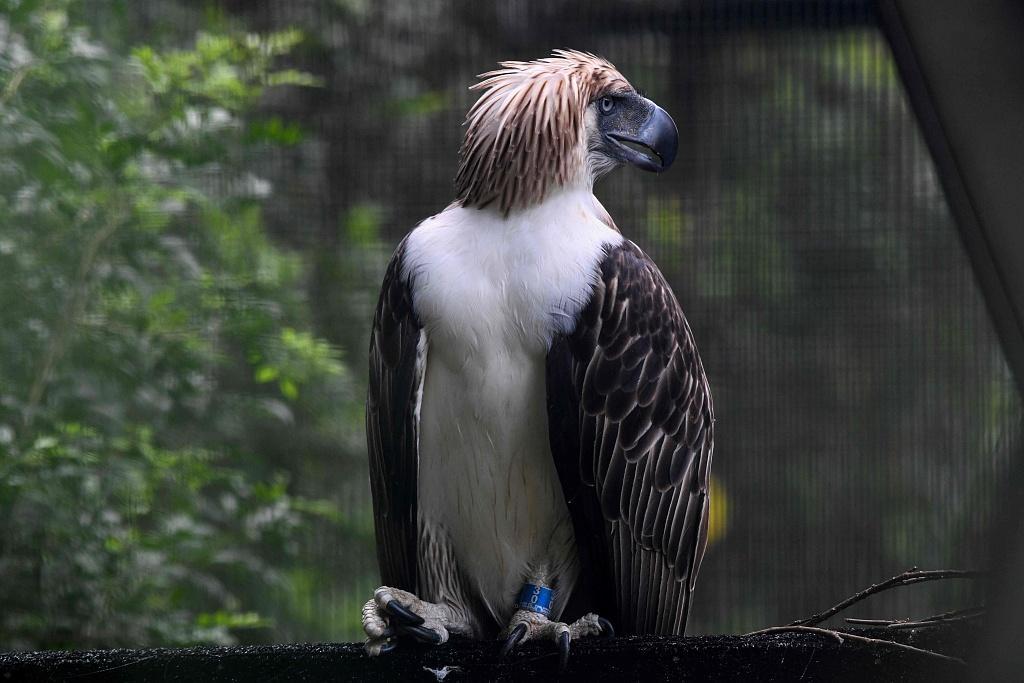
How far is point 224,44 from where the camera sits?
197 cm

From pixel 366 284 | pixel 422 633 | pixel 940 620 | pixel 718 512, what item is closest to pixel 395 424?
pixel 422 633

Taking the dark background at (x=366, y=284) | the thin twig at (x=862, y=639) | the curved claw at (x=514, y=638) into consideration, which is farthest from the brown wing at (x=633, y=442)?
the dark background at (x=366, y=284)

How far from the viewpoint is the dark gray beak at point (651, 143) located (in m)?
1.39

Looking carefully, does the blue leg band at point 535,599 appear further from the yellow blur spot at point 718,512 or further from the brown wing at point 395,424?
the yellow blur spot at point 718,512

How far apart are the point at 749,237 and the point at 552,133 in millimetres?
1100

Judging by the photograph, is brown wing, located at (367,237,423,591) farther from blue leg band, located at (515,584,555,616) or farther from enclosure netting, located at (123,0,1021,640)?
enclosure netting, located at (123,0,1021,640)

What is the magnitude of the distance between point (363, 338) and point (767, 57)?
1.12 m

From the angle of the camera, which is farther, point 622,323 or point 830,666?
point 622,323

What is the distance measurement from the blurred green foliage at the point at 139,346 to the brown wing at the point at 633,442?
2.86 ft

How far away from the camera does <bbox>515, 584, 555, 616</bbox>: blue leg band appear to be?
4.33ft

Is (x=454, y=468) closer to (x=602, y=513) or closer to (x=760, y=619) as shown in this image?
(x=602, y=513)

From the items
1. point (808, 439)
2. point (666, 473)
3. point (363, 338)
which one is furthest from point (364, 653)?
point (808, 439)

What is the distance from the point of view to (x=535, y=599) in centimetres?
133

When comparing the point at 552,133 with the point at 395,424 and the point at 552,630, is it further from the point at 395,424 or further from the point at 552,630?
the point at 552,630
